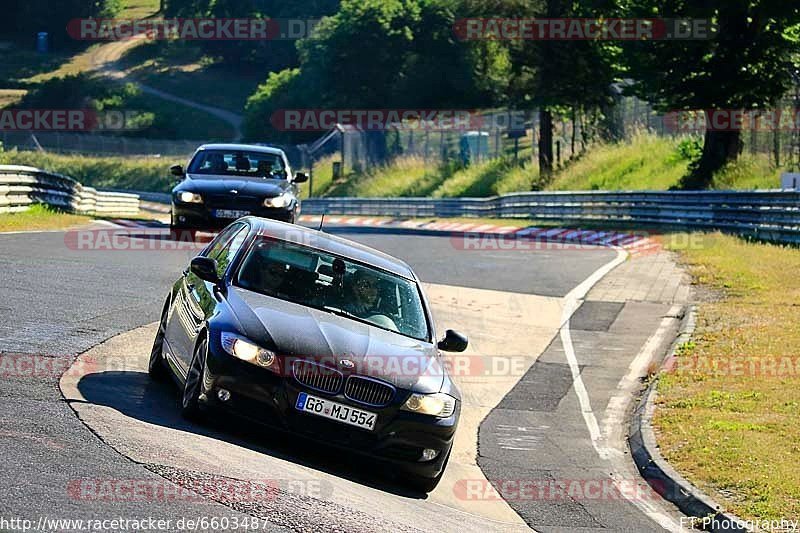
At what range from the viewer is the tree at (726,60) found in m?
35.2

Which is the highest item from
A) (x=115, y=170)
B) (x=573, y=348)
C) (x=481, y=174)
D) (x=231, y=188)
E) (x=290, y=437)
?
(x=231, y=188)

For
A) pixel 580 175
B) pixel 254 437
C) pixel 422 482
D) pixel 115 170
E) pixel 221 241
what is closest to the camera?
pixel 422 482

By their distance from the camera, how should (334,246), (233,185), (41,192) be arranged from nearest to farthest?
1. (334,246)
2. (233,185)
3. (41,192)

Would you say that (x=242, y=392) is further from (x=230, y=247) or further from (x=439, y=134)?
(x=439, y=134)

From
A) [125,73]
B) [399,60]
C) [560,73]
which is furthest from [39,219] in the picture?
[125,73]

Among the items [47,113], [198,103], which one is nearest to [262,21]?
[198,103]

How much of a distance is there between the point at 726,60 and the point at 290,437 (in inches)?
1165

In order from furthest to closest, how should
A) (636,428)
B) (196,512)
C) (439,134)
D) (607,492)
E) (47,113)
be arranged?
(47,113) < (439,134) < (636,428) < (607,492) < (196,512)

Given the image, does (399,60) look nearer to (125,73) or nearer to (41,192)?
(125,73)

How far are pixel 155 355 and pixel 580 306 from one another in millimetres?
9643

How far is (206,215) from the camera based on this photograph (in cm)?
2045

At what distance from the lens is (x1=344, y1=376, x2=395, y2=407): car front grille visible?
8.80 metres

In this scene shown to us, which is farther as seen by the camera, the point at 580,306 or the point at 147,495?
the point at 580,306

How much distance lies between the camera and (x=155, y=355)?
10727 millimetres
